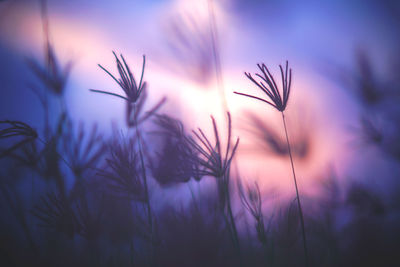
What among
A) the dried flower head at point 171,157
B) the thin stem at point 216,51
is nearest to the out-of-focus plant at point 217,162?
the dried flower head at point 171,157

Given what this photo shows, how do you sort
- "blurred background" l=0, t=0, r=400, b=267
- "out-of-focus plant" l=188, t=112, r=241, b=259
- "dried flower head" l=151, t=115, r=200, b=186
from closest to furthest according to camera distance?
1. "out-of-focus plant" l=188, t=112, r=241, b=259
2. "dried flower head" l=151, t=115, r=200, b=186
3. "blurred background" l=0, t=0, r=400, b=267

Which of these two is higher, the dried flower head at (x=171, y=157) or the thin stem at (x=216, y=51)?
the thin stem at (x=216, y=51)

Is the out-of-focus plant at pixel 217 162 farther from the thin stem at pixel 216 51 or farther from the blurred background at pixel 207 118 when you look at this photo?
the thin stem at pixel 216 51

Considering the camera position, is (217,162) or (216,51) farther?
(216,51)

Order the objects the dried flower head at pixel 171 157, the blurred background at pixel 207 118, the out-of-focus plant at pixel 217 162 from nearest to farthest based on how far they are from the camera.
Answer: the out-of-focus plant at pixel 217 162 < the dried flower head at pixel 171 157 < the blurred background at pixel 207 118

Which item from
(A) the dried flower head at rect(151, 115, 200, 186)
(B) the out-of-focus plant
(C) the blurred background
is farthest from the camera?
(C) the blurred background

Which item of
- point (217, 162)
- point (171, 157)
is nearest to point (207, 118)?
point (171, 157)

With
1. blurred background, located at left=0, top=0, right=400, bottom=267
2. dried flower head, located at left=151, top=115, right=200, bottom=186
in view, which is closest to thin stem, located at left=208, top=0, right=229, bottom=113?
blurred background, located at left=0, top=0, right=400, bottom=267

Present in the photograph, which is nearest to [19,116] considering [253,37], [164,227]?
[164,227]

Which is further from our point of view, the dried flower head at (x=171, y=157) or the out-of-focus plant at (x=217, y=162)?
the dried flower head at (x=171, y=157)

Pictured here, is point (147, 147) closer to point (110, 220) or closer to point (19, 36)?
point (110, 220)

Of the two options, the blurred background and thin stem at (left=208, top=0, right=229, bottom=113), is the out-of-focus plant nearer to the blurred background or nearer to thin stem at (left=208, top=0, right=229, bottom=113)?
the blurred background

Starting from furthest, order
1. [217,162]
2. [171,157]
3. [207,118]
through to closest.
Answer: [207,118] → [171,157] → [217,162]

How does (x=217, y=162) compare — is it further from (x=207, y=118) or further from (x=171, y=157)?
(x=207, y=118)
